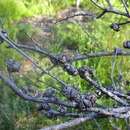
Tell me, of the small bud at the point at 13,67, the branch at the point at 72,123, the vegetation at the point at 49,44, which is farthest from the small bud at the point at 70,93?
the vegetation at the point at 49,44

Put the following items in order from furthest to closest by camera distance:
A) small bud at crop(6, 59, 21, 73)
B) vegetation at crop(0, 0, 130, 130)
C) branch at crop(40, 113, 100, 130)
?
vegetation at crop(0, 0, 130, 130), small bud at crop(6, 59, 21, 73), branch at crop(40, 113, 100, 130)

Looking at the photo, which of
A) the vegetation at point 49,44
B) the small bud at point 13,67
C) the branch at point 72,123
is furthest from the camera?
the vegetation at point 49,44

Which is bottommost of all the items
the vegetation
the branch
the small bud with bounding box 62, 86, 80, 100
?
the vegetation

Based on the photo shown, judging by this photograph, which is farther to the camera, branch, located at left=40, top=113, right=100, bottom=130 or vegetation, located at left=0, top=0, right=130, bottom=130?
vegetation, located at left=0, top=0, right=130, bottom=130

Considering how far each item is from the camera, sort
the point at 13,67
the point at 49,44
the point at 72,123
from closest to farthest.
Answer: the point at 72,123, the point at 13,67, the point at 49,44

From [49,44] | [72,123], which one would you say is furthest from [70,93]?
[49,44]

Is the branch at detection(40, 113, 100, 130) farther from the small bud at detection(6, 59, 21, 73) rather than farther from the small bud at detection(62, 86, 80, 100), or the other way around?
the small bud at detection(6, 59, 21, 73)

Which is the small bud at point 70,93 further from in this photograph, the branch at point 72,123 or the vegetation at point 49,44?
the vegetation at point 49,44

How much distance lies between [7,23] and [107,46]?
1.34 m

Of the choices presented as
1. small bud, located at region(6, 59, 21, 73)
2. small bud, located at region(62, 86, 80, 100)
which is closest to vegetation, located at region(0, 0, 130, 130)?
small bud, located at region(6, 59, 21, 73)

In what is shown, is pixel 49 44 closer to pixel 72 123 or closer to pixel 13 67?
pixel 13 67

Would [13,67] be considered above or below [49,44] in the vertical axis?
above

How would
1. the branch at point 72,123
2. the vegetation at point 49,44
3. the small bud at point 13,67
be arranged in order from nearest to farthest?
the branch at point 72,123 → the small bud at point 13,67 → the vegetation at point 49,44

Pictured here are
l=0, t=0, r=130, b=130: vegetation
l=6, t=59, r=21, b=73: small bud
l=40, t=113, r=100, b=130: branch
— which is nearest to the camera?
l=40, t=113, r=100, b=130: branch
